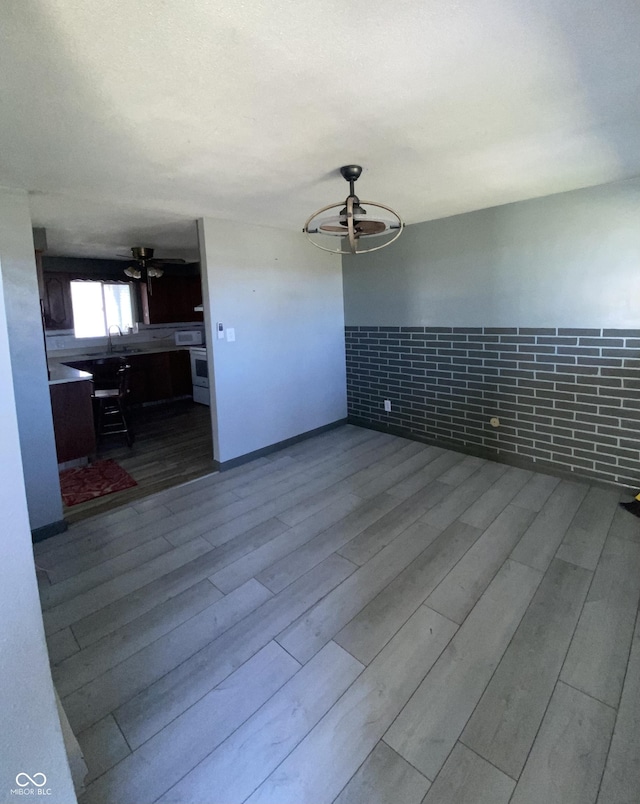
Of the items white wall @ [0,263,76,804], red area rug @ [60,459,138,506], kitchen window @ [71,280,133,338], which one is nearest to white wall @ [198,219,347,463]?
red area rug @ [60,459,138,506]

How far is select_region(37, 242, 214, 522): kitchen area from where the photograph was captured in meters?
3.72

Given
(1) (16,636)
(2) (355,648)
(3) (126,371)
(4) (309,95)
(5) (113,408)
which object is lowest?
(2) (355,648)

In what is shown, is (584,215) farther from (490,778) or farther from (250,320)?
(490,778)

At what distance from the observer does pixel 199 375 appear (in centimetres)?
618

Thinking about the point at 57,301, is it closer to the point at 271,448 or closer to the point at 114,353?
the point at 114,353

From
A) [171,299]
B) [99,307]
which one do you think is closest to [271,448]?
[171,299]

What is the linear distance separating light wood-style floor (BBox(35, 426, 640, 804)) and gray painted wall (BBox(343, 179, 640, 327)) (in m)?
1.46

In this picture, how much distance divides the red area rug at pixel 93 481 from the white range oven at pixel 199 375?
7.39 ft

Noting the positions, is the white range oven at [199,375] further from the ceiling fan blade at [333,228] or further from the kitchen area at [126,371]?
the ceiling fan blade at [333,228]

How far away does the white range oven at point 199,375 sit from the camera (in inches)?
232

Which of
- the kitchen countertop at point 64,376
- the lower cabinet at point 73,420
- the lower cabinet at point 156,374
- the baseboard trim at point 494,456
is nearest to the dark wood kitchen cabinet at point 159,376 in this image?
the lower cabinet at point 156,374

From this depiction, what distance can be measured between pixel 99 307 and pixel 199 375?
1.78 m

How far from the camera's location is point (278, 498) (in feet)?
10.1

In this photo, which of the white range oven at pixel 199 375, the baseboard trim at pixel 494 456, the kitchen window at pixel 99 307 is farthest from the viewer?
the white range oven at pixel 199 375
